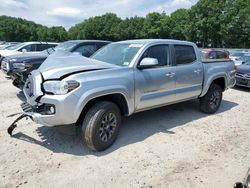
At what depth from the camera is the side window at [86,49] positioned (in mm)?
9229

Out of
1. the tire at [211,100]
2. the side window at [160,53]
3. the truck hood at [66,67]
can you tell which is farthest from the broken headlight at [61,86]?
the tire at [211,100]

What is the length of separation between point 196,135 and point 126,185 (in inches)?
88.6

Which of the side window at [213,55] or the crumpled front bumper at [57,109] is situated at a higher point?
the side window at [213,55]

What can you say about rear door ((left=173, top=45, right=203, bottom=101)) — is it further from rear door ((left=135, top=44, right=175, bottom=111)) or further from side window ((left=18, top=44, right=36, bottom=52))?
side window ((left=18, top=44, right=36, bottom=52))

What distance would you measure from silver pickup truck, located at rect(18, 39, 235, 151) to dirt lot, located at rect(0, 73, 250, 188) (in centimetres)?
43

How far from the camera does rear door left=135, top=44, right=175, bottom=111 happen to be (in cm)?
467

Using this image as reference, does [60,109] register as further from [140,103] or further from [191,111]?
[191,111]

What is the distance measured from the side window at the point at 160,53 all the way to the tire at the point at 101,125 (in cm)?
135

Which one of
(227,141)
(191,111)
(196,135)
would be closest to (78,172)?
(196,135)

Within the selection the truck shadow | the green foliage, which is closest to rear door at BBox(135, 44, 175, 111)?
the truck shadow

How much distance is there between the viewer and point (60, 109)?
377 cm

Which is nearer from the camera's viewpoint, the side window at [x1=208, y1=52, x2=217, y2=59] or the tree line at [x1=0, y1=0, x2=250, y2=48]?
the side window at [x1=208, y1=52, x2=217, y2=59]

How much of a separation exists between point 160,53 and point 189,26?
48727 mm

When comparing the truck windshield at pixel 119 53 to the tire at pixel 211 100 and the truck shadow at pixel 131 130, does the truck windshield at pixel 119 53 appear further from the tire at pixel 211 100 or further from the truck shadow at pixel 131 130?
the tire at pixel 211 100
